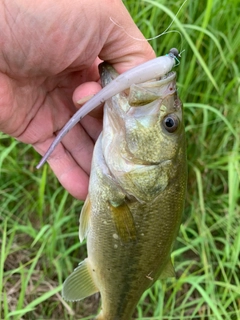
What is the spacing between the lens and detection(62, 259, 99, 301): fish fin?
6.13 ft

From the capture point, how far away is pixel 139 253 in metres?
1.71

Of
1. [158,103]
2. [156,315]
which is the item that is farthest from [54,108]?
[156,315]

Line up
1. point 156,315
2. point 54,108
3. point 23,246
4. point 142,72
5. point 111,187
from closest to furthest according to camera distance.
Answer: point 142,72
point 111,187
point 54,108
point 156,315
point 23,246

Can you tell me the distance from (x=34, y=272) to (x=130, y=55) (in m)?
1.52

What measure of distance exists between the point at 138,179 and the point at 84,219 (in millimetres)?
324

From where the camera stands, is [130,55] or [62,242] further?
[62,242]

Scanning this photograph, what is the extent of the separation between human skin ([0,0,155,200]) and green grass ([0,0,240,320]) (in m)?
0.41

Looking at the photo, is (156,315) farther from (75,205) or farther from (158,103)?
(158,103)

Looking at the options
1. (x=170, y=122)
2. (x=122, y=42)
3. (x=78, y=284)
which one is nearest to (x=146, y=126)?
(x=170, y=122)

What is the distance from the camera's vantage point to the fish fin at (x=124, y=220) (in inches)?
64.3

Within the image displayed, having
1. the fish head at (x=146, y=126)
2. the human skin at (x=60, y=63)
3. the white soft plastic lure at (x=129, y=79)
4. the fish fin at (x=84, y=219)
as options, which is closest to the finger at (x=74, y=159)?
the human skin at (x=60, y=63)

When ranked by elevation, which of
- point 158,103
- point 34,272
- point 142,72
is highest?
point 142,72

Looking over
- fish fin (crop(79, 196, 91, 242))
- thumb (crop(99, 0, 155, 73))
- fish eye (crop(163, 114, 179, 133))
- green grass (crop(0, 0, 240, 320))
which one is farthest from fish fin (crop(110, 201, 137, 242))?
green grass (crop(0, 0, 240, 320))

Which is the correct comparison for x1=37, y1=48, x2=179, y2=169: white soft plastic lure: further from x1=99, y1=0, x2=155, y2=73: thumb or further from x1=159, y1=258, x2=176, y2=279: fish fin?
x1=159, y1=258, x2=176, y2=279: fish fin
